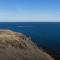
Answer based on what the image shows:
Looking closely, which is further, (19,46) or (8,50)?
(19,46)

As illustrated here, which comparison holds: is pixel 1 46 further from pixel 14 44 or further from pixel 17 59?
pixel 17 59

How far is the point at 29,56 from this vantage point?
12656 mm

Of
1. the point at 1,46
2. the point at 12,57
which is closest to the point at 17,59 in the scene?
the point at 12,57

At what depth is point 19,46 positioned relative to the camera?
16594mm

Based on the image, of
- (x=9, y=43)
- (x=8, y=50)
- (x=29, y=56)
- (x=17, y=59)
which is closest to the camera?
(x=17, y=59)

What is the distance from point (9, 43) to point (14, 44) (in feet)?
1.34

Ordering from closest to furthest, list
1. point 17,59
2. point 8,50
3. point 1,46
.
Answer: point 17,59 < point 8,50 < point 1,46

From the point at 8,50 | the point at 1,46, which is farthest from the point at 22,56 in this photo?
the point at 1,46

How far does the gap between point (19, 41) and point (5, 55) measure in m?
5.32

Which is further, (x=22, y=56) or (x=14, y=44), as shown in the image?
(x=14, y=44)

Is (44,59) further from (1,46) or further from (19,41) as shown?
(19,41)

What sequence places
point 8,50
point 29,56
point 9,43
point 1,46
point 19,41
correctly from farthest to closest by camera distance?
point 19,41 < point 9,43 < point 1,46 < point 8,50 < point 29,56

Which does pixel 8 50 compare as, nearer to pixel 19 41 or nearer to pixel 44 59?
pixel 44 59

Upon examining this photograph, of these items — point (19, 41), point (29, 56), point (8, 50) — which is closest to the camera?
point (29, 56)
